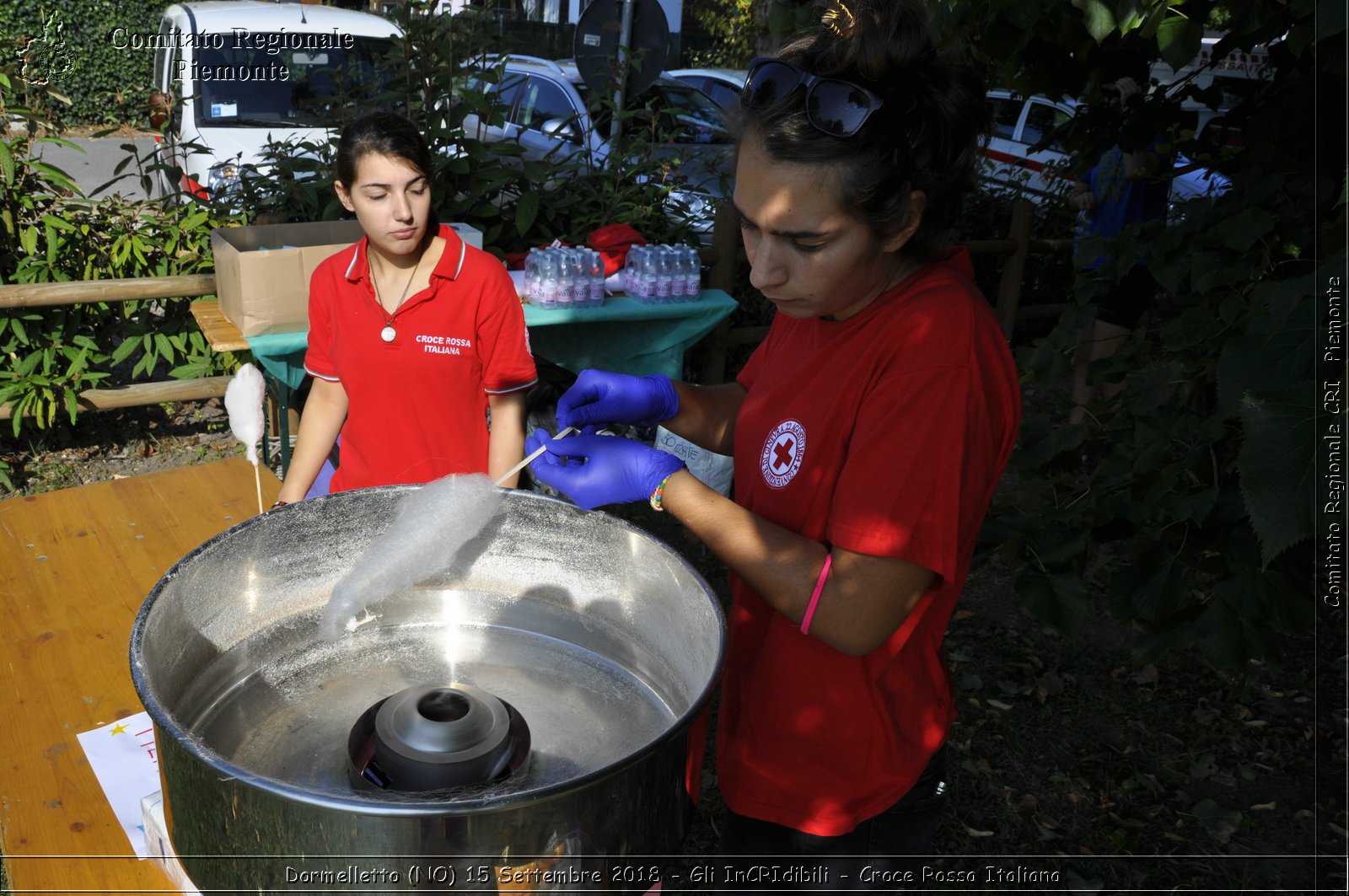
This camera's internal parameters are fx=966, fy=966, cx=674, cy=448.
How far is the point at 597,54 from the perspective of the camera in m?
5.51

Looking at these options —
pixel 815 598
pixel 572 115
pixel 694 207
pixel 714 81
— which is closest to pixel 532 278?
pixel 694 207

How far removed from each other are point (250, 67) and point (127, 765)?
613 centimetres

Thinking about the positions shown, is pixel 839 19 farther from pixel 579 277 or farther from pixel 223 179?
pixel 223 179

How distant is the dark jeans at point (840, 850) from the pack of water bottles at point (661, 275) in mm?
3198

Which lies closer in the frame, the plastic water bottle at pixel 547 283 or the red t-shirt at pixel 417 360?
the red t-shirt at pixel 417 360

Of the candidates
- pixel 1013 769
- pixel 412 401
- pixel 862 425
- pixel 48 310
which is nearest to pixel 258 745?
pixel 862 425

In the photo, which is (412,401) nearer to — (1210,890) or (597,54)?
(1210,890)

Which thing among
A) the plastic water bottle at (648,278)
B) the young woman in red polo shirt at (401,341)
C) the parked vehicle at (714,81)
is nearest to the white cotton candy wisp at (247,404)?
the young woman in red polo shirt at (401,341)

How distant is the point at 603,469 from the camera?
5.00 ft

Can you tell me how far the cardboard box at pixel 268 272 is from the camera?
3.47 metres

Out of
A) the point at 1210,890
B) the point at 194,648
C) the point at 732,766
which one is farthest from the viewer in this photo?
the point at 1210,890

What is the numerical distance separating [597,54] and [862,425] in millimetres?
4833

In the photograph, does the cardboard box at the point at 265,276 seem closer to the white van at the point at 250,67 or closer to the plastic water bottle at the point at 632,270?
the plastic water bottle at the point at 632,270

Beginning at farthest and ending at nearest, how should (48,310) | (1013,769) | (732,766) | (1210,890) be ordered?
(48,310), (1013,769), (1210,890), (732,766)
